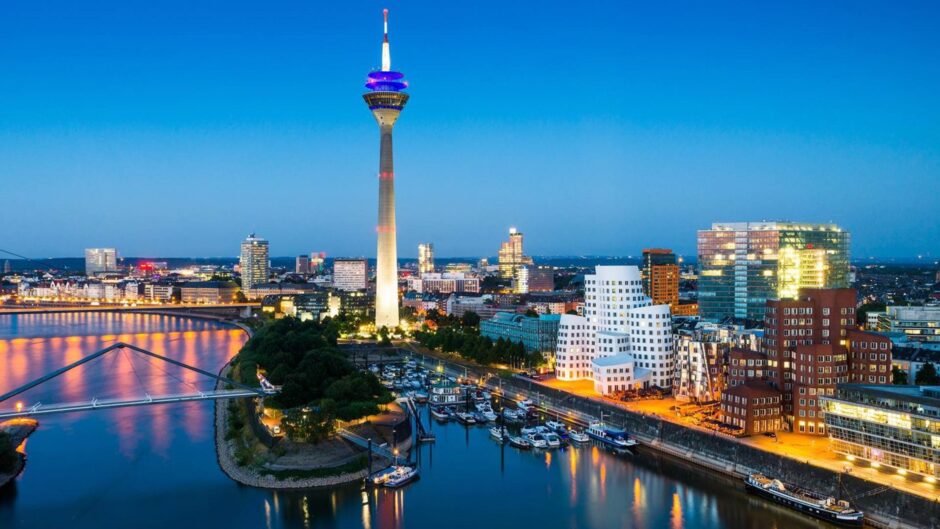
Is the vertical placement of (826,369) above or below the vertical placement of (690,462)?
above

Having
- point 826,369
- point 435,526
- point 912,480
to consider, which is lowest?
point 435,526

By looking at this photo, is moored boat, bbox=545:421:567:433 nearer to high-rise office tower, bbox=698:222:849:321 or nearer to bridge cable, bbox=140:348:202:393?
bridge cable, bbox=140:348:202:393

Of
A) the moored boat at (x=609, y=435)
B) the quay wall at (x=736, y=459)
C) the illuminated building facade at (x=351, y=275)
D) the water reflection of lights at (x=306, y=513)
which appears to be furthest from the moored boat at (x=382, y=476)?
the illuminated building facade at (x=351, y=275)

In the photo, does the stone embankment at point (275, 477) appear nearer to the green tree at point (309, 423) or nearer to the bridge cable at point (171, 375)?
the green tree at point (309, 423)

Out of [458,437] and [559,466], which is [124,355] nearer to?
[458,437]

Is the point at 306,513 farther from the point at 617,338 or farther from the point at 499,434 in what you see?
the point at 617,338

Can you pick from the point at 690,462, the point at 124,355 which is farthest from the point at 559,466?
the point at 124,355

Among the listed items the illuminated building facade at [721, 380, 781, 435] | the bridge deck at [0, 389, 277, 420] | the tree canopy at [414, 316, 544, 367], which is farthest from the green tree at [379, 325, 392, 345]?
the illuminated building facade at [721, 380, 781, 435]
